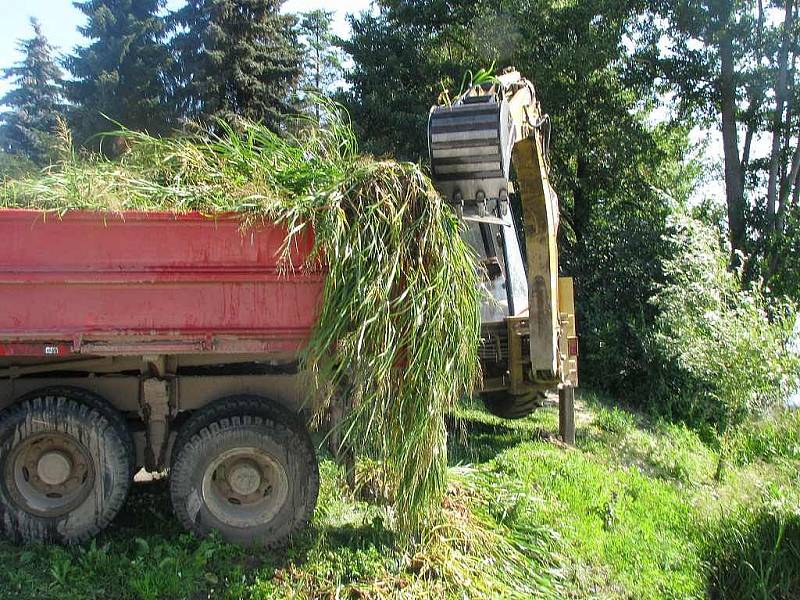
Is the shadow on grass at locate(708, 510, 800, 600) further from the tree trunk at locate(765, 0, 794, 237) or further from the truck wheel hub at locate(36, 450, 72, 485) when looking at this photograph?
the tree trunk at locate(765, 0, 794, 237)

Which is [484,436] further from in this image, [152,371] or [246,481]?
[152,371]

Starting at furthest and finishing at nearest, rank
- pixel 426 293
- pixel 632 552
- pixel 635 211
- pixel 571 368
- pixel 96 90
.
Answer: pixel 96 90 → pixel 635 211 → pixel 571 368 → pixel 632 552 → pixel 426 293

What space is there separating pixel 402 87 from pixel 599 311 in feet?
21.9

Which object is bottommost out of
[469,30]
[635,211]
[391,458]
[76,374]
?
[391,458]

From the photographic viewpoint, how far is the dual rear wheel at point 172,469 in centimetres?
467

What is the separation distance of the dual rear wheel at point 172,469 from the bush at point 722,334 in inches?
213

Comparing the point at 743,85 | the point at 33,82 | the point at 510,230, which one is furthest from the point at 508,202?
the point at 33,82

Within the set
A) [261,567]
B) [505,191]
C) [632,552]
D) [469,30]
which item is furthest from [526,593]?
[469,30]

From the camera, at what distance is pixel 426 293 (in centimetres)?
447

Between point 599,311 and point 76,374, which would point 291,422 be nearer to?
point 76,374

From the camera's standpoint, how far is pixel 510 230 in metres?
7.68

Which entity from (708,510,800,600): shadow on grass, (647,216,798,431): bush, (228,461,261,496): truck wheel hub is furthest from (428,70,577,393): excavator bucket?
(647,216,798,431): bush

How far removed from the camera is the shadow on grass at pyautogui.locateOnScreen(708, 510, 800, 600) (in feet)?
20.0

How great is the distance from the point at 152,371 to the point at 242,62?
1731cm
